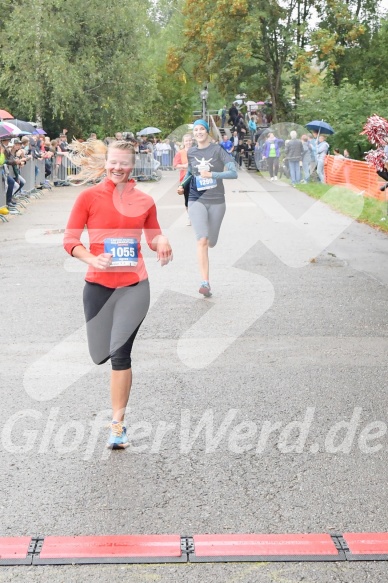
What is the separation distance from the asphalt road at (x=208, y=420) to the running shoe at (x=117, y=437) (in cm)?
6

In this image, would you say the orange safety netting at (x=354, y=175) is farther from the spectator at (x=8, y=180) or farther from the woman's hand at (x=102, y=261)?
the woman's hand at (x=102, y=261)

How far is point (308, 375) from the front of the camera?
705 cm

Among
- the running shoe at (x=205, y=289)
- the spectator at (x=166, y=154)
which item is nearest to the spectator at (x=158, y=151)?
the spectator at (x=166, y=154)

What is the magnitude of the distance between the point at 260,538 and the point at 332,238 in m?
13.0

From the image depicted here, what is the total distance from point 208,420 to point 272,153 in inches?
1111

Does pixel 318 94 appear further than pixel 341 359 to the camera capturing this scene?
Yes

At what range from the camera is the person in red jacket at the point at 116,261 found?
5344mm

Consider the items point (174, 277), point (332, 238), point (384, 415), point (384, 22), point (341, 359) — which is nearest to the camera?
point (384, 415)

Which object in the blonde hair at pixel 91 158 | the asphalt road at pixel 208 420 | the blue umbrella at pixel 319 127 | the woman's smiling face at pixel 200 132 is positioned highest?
the blonde hair at pixel 91 158

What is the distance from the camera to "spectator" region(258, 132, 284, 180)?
33.2 metres

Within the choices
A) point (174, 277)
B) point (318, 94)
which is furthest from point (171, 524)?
point (318, 94)

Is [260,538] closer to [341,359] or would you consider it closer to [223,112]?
[341,359]

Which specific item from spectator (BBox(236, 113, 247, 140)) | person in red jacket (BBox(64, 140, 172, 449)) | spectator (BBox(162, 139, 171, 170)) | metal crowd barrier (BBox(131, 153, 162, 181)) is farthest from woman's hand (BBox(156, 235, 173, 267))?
spectator (BBox(162, 139, 171, 170))

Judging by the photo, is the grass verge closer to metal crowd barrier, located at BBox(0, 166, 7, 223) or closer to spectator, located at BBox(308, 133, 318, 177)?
spectator, located at BBox(308, 133, 318, 177)
